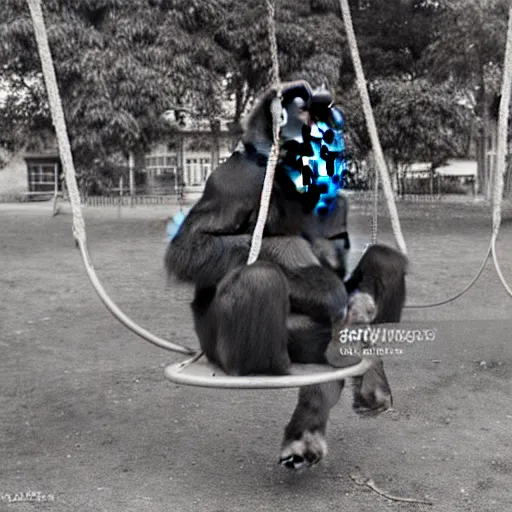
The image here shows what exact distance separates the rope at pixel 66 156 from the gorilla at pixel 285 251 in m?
0.19

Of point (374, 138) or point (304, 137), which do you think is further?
point (374, 138)

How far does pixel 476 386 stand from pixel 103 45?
7866 millimetres

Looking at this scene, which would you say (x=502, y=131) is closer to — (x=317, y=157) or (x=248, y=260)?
(x=317, y=157)

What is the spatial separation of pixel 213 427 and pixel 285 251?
113cm

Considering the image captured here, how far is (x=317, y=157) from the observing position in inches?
91.7

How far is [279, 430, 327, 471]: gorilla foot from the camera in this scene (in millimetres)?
2305

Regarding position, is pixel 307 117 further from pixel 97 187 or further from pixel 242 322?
pixel 97 187

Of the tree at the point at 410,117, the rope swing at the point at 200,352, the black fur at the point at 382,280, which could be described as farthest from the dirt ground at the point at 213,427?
the tree at the point at 410,117

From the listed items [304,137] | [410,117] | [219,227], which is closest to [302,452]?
[219,227]

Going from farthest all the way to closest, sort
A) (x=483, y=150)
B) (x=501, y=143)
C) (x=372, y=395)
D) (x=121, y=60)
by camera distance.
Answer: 1. (x=483, y=150)
2. (x=121, y=60)
3. (x=501, y=143)
4. (x=372, y=395)

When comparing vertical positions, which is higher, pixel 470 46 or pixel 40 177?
pixel 470 46

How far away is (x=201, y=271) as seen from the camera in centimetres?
223

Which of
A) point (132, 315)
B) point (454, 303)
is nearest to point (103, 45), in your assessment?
point (132, 315)

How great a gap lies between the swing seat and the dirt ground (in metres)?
0.40
